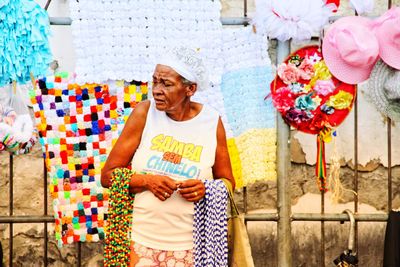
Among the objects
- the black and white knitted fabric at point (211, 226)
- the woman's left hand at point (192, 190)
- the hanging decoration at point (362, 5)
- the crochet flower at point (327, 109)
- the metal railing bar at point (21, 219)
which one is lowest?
the metal railing bar at point (21, 219)

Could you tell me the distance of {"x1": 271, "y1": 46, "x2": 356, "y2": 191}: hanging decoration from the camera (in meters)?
2.92

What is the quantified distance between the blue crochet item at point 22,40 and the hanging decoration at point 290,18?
1.02 meters

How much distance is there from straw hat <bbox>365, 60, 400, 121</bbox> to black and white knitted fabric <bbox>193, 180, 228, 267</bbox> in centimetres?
100

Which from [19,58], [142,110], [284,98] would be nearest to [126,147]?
[142,110]

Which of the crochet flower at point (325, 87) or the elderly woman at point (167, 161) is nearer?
the elderly woman at point (167, 161)

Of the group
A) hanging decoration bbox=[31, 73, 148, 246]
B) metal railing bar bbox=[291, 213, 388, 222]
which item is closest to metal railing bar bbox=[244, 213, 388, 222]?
metal railing bar bbox=[291, 213, 388, 222]

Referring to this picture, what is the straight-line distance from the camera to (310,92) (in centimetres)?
294

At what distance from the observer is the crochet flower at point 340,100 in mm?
2930

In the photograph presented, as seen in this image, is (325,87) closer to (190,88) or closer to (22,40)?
(190,88)

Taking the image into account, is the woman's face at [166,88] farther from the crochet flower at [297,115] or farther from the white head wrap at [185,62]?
the crochet flower at [297,115]

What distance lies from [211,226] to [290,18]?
1.07 metres

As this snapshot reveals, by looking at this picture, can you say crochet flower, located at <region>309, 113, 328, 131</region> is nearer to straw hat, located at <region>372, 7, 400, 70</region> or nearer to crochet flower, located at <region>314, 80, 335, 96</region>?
crochet flower, located at <region>314, 80, 335, 96</region>

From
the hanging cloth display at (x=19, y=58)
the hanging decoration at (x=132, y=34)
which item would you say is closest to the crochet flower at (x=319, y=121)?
the hanging decoration at (x=132, y=34)

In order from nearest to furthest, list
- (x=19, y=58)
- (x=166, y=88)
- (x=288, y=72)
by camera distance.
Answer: (x=166, y=88) → (x=19, y=58) → (x=288, y=72)
